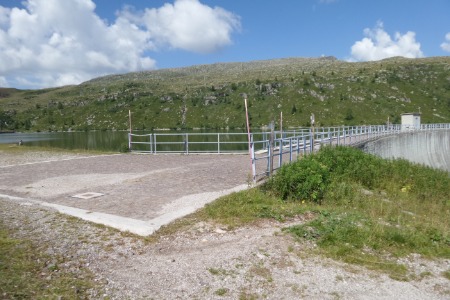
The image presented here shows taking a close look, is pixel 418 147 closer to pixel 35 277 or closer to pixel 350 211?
pixel 350 211

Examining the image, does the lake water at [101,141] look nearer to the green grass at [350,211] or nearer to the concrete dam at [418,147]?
the concrete dam at [418,147]

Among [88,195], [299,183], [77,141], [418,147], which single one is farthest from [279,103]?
[88,195]

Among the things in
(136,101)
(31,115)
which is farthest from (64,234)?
(31,115)

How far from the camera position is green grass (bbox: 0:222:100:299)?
494 centimetres

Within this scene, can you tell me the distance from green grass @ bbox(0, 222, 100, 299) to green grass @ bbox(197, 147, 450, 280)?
3.50 meters

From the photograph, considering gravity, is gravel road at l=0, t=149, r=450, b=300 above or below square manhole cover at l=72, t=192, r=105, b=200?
below

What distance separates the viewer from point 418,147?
45562mm

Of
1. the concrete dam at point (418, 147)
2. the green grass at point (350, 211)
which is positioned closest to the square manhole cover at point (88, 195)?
the green grass at point (350, 211)

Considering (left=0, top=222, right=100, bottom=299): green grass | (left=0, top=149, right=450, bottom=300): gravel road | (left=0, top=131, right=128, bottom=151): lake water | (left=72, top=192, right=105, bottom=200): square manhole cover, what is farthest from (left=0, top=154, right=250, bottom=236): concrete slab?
(left=0, top=131, right=128, bottom=151): lake water

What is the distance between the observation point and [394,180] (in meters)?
15.7

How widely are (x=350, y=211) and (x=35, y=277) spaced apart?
716 cm

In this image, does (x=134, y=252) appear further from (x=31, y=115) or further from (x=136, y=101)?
(x=31, y=115)

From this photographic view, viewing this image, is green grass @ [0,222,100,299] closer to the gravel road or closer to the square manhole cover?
the gravel road

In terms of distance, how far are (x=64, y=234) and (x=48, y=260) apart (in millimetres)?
1309
